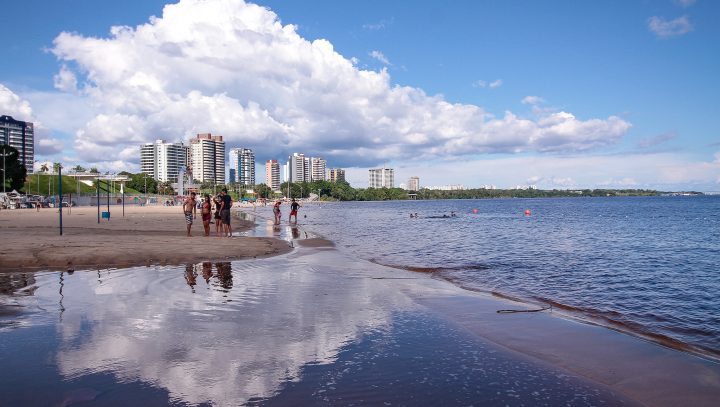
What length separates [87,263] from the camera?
14.6 m

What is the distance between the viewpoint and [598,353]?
24.6 ft

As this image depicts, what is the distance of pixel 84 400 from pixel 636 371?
7075mm

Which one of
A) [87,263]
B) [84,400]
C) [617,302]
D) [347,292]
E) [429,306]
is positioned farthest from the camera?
[87,263]

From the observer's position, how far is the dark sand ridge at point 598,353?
19.6ft

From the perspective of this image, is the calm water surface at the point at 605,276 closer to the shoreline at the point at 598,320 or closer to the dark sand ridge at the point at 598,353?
the shoreline at the point at 598,320

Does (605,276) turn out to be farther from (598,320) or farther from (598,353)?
(598,353)

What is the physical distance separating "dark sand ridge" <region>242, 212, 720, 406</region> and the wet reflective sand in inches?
5.1

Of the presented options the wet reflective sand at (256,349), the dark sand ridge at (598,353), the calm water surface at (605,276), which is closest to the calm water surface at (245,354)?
the wet reflective sand at (256,349)

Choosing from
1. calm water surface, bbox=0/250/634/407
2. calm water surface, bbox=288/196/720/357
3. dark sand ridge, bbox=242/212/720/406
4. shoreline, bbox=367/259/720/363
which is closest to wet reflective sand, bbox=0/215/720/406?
calm water surface, bbox=0/250/634/407

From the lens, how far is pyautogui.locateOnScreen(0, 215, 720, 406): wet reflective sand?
5.25 metres

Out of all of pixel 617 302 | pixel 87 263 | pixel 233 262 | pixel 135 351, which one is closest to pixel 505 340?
pixel 135 351

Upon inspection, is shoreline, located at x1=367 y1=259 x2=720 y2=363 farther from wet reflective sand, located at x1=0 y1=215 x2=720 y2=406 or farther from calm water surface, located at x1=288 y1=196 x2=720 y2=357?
wet reflective sand, located at x1=0 y1=215 x2=720 y2=406

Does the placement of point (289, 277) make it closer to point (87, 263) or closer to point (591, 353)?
point (87, 263)

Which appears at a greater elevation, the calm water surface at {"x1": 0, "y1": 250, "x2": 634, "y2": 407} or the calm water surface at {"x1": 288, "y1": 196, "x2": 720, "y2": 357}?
the calm water surface at {"x1": 0, "y1": 250, "x2": 634, "y2": 407}
